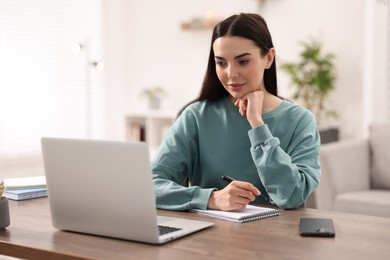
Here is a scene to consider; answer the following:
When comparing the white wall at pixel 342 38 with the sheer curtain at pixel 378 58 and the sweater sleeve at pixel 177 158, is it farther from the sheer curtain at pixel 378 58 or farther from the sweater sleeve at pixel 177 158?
the sweater sleeve at pixel 177 158

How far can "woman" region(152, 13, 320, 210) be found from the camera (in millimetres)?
1841

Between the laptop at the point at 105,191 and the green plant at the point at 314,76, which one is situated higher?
the green plant at the point at 314,76

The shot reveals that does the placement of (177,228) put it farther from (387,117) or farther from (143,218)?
(387,117)

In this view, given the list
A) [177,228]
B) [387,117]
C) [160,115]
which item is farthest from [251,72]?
[160,115]

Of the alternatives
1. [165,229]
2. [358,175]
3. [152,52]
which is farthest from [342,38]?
[165,229]

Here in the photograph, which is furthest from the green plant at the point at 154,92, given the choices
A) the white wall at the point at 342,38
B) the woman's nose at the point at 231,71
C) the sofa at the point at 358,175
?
the woman's nose at the point at 231,71

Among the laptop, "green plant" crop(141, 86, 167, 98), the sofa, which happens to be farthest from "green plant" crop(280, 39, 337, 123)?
the laptop

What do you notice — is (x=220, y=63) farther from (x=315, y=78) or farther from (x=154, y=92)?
(x=154, y=92)

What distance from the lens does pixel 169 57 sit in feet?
18.5

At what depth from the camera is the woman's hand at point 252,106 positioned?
193 centimetres

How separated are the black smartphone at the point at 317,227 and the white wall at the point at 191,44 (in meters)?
3.23

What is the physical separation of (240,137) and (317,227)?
599mm

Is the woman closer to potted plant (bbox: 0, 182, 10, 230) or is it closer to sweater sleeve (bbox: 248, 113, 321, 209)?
sweater sleeve (bbox: 248, 113, 321, 209)

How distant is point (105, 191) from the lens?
1495 millimetres
